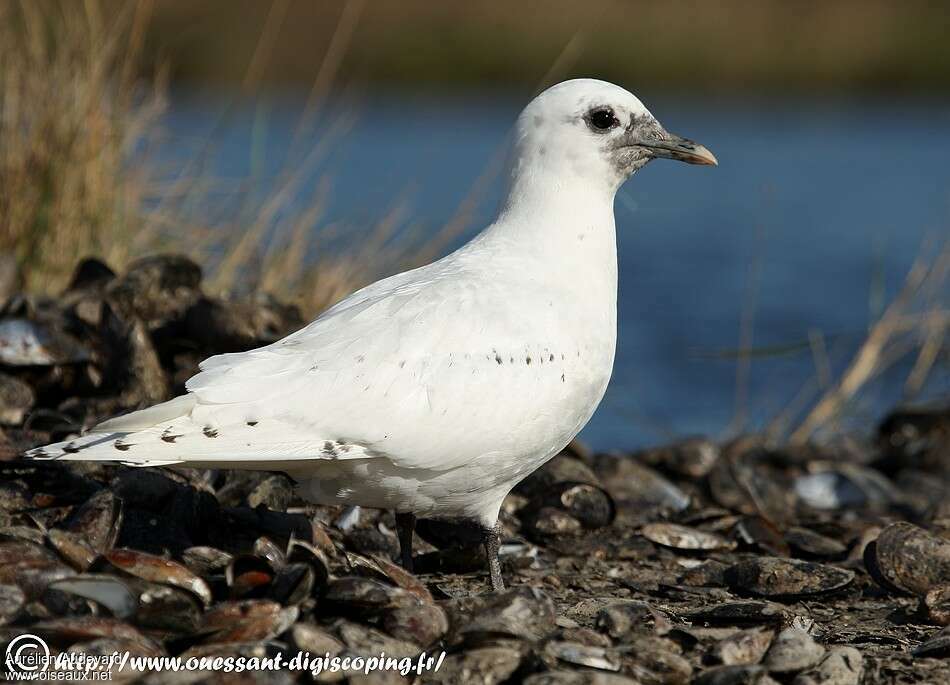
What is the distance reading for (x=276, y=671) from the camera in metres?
3.32

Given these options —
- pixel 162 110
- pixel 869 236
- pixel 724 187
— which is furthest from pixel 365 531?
pixel 724 187

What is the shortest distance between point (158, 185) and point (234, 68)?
16370 mm

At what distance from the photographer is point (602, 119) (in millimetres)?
4891

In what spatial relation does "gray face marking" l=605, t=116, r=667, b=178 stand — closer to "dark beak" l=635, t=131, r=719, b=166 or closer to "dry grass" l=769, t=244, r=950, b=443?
"dark beak" l=635, t=131, r=719, b=166

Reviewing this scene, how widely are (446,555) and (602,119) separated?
1692 millimetres

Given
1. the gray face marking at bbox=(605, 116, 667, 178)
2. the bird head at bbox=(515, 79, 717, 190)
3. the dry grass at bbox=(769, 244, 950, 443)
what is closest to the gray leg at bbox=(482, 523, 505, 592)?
the bird head at bbox=(515, 79, 717, 190)

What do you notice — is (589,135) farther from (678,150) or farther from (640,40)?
(640,40)

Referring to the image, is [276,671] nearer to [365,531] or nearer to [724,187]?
[365,531]

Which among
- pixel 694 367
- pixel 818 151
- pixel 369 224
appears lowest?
pixel 694 367

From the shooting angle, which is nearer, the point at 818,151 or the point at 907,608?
the point at 907,608

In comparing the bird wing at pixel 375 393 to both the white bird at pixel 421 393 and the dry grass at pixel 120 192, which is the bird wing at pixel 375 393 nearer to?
the white bird at pixel 421 393

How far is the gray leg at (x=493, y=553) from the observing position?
4.47m

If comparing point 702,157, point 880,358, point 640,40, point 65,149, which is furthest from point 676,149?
point 640,40

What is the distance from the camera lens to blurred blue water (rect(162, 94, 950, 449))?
34.6 feet
